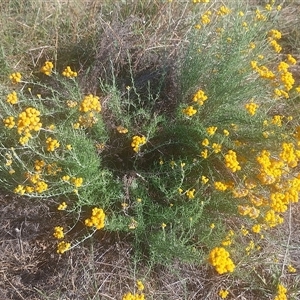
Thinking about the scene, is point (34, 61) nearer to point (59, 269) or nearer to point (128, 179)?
point (128, 179)

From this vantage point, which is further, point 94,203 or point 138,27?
point 138,27

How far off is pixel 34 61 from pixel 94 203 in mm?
1524

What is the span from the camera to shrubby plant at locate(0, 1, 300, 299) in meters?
2.47

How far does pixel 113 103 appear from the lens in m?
2.97

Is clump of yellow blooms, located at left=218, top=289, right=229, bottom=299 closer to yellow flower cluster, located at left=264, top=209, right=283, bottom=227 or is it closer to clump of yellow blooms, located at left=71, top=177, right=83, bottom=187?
yellow flower cluster, located at left=264, top=209, right=283, bottom=227

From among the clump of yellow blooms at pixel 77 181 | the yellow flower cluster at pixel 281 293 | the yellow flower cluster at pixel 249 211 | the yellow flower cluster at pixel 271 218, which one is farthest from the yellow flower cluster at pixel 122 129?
the yellow flower cluster at pixel 281 293

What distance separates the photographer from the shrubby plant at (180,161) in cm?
247

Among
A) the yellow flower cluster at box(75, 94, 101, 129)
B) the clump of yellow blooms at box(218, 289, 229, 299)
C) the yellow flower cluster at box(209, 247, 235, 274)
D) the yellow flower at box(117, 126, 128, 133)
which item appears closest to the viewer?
the yellow flower cluster at box(209, 247, 235, 274)

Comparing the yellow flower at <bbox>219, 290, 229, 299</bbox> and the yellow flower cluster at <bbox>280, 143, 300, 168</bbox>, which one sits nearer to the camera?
the yellow flower cluster at <bbox>280, 143, 300, 168</bbox>

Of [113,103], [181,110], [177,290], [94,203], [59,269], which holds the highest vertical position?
[181,110]

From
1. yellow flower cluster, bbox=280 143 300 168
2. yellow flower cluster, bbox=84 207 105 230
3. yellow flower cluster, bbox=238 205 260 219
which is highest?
yellow flower cluster, bbox=280 143 300 168

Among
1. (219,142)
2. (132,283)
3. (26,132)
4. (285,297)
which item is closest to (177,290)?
(132,283)

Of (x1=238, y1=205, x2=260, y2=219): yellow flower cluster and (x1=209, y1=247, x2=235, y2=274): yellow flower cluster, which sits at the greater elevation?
(x1=238, y1=205, x2=260, y2=219): yellow flower cluster

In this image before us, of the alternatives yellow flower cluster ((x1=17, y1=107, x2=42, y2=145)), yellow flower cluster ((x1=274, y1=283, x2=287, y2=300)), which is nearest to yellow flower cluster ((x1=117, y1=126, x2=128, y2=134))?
yellow flower cluster ((x1=17, y1=107, x2=42, y2=145))
